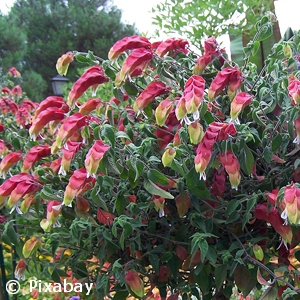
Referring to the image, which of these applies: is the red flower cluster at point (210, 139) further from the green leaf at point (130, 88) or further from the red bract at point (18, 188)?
the red bract at point (18, 188)

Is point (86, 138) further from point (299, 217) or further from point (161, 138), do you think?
point (299, 217)

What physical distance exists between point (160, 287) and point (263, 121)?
19.1 inches

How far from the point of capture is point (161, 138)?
1088 millimetres

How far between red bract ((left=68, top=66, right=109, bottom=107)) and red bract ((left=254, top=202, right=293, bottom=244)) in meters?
0.47

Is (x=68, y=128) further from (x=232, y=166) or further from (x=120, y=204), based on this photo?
(x=232, y=166)

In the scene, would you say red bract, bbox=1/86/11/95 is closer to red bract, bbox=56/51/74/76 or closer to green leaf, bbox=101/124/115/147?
red bract, bbox=56/51/74/76

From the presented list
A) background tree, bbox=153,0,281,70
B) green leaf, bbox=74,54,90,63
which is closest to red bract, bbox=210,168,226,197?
green leaf, bbox=74,54,90,63

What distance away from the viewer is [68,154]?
0.98m

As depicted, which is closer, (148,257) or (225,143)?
(225,143)

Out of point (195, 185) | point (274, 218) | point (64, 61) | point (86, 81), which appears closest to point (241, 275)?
point (274, 218)

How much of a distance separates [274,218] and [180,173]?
0.23 metres

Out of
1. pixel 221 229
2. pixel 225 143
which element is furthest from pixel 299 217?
pixel 221 229

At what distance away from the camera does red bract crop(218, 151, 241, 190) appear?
2.85ft

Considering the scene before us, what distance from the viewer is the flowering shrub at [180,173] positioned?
0.89 meters
